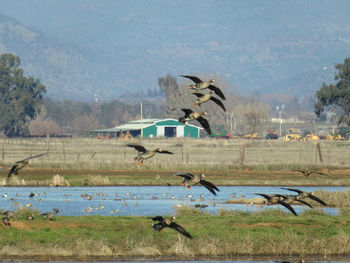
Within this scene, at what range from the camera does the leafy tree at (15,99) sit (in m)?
172

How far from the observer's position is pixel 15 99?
17738 centimetres

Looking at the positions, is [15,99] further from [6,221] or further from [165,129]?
[6,221]

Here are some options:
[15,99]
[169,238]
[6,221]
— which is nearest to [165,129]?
[15,99]

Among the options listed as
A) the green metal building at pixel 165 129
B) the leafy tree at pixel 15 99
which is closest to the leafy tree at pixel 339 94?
the green metal building at pixel 165 129

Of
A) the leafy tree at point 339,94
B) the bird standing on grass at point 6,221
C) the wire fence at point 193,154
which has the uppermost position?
the leafy tree at point 339,94

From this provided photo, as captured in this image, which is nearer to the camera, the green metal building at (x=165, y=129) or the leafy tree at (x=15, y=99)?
the green metal building at (x=165, y=129)

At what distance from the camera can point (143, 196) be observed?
5353 cm

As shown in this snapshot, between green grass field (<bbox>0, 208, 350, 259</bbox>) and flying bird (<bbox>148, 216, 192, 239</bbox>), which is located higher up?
flying bird (<bbox>148, 216, 192, 239</bbox>)

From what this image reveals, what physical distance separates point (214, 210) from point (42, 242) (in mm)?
15502

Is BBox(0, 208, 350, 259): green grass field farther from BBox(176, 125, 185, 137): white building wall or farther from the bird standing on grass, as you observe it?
BBox(176, 125, 185, 137): white building wall

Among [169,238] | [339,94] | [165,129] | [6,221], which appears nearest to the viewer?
[6,221]

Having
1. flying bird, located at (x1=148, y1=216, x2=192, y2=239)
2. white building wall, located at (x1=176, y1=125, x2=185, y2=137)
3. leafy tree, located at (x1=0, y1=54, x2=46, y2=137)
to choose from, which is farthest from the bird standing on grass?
leafy tree, located at (x1=0, y1=54, x2=46, y2=137)

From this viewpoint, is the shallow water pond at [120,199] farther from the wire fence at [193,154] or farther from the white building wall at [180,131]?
the white building wall at [180,131]

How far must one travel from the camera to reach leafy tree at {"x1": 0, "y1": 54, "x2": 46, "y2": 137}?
172000mm
